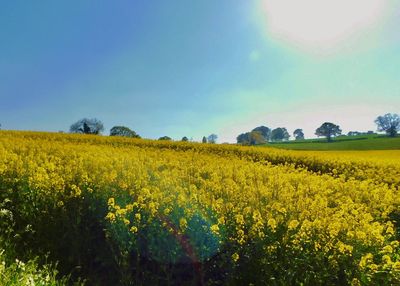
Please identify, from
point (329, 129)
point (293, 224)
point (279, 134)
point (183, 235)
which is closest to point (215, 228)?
point (183, 235)

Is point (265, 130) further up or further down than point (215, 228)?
further up

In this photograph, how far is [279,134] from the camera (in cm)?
16712

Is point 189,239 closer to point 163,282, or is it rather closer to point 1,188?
point 163,282

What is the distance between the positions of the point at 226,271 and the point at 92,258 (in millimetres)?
2532

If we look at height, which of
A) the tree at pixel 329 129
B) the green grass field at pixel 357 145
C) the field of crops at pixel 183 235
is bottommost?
the field of crops at pixel 183 235

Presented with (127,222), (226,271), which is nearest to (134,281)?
(127,222)

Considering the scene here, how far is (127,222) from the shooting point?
536 centimetres

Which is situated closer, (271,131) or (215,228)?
(215,228)

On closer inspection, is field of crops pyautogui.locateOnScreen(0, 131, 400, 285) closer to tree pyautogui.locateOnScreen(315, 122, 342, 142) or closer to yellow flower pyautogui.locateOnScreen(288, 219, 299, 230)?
yellow flower pyautogui.locateOnScreen(288, 219, 299, 230)

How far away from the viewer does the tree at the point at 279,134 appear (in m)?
167

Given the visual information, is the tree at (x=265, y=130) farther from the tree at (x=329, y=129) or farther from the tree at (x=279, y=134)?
the tree at (x=329, y=129)

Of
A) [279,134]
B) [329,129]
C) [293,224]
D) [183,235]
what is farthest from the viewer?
[279,134]

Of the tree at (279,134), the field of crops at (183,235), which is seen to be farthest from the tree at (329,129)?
the field of crops at (183,235)

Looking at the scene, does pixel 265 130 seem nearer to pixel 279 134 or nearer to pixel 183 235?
pixel 279 134
